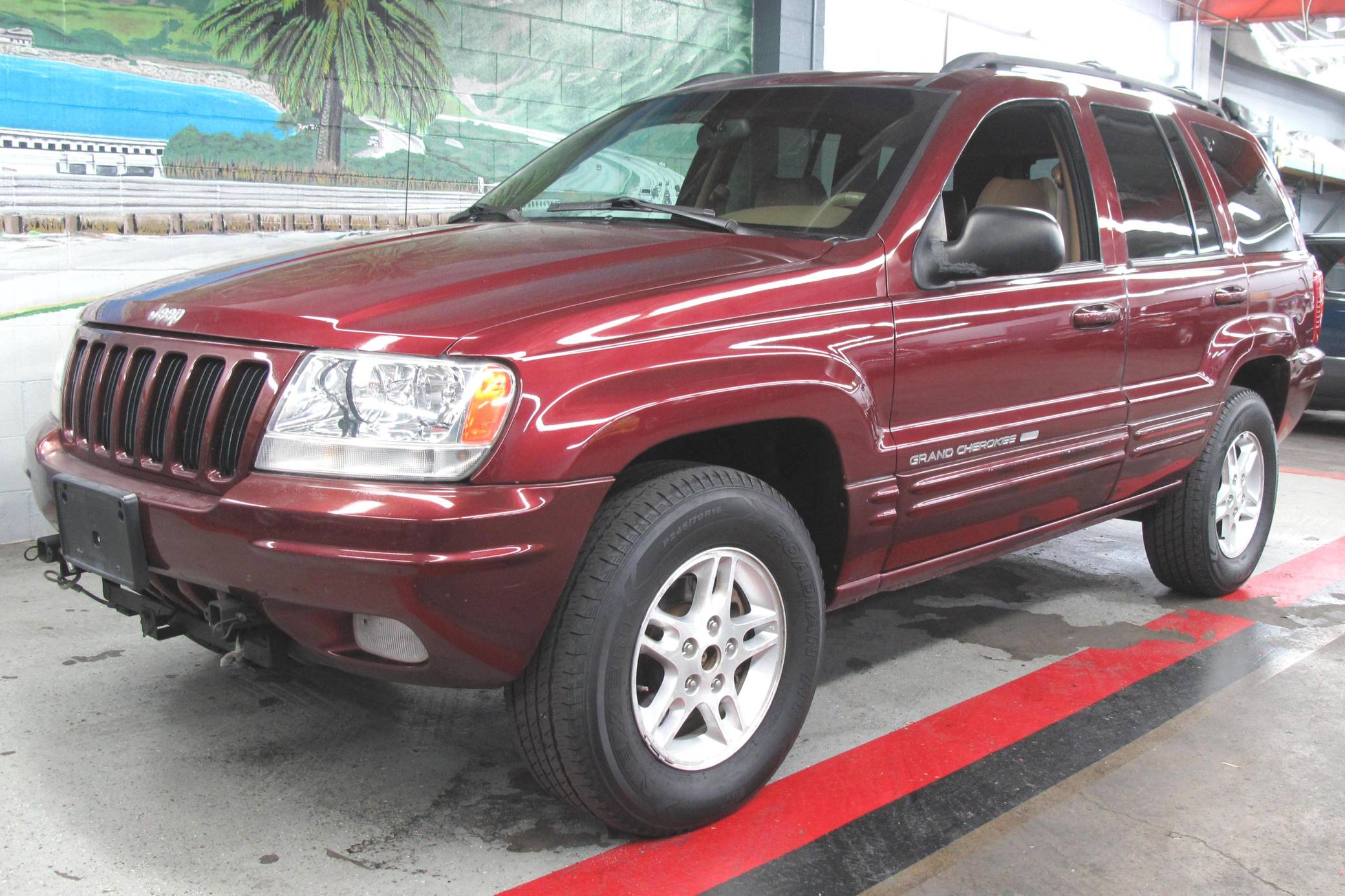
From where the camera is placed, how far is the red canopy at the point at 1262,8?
1335 cm

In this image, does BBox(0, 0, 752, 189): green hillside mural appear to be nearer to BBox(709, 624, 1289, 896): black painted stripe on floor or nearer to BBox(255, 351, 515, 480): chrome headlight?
BBox(255, 351, 515, 480): chrome headlight

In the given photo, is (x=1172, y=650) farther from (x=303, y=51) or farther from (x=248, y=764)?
(x=303, y=51)

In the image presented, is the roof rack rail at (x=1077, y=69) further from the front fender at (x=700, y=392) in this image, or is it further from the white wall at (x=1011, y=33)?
the white wall at (x=1011, y=33)

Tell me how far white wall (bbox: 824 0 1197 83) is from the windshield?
434 centimetres

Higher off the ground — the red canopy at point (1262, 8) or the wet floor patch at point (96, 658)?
the red canopy at point (1262, 8)

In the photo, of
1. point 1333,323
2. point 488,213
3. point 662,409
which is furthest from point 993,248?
point 1333,323

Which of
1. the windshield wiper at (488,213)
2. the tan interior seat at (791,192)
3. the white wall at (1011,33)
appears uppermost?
the white wall at (1011,33)

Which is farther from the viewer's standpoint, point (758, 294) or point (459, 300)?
point (758, 294)

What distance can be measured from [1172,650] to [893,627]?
0.92 metres

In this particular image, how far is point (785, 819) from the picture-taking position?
2709mm

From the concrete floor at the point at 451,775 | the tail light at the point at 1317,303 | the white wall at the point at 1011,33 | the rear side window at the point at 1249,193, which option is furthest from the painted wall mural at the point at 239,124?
the tail light at the point at 1317,303

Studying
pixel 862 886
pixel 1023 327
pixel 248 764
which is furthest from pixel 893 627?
pixel 248 764

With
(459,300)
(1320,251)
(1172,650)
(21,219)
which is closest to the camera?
(459,300)

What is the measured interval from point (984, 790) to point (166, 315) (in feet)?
7.24
